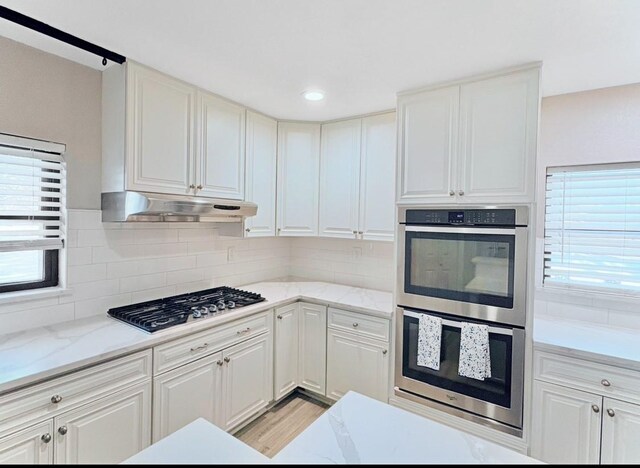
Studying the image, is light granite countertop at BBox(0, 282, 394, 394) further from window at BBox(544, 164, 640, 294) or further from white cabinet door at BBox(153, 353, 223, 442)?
window at BBox(544, 164, 640, 294)

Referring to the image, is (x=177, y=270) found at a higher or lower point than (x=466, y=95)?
lower

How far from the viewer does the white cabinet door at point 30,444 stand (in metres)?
1.29

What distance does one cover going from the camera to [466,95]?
80.6 inches

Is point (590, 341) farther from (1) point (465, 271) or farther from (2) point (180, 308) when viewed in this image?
(2) point (180, 308)

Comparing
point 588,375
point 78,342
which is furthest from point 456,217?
point 78,342

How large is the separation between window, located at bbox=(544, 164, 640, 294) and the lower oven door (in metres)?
0.73

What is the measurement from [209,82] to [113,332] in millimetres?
1619

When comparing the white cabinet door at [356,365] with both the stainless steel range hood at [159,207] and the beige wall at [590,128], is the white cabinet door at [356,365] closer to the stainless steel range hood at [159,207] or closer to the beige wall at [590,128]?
the stainless steel range hood at [159,207]

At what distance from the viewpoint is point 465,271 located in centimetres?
206

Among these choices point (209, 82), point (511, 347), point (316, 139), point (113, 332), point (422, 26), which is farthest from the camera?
point (316, 139)

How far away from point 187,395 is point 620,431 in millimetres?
2293

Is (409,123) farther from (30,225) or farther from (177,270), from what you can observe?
(30,225)

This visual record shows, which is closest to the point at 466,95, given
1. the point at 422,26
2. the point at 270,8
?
the point at 422,26

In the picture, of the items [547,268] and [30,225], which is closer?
[30,225]
